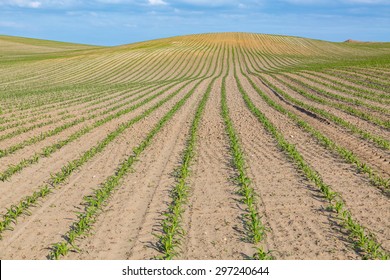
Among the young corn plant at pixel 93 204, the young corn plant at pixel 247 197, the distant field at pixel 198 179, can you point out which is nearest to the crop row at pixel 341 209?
the distant field at pixel 198 179

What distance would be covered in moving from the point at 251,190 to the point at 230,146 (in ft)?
15.0

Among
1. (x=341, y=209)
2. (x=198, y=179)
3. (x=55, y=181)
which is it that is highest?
(x=341, y=209)

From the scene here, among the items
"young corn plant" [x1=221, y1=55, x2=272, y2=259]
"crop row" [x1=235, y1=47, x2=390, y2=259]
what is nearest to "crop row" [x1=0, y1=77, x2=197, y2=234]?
"young corn plant" [x1=221, y1=55, x2=272, y2=259]

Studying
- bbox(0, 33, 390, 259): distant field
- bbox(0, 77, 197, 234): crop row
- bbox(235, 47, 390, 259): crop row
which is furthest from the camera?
bbox(0, 77, 197, 234): crop row

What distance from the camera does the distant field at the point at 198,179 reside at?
7516mm

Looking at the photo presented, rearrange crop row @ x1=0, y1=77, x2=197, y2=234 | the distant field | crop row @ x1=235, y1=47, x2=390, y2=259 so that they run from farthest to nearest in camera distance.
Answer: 1. crop row @ x1=0, y1=77, x2=197, y2=234
2. the distant field
3. crop row @ x1=235, y1=47, x2=390, y2=259

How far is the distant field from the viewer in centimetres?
752

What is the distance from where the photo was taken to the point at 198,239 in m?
7.65

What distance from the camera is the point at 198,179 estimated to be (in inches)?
432

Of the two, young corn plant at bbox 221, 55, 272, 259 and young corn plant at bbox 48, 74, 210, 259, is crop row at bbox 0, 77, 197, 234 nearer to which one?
young corn plant at bbox 48, 74, 210, 259

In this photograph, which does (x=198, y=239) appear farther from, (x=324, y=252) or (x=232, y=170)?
(x=232, y=170)

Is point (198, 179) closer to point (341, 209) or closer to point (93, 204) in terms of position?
point (93, 204)

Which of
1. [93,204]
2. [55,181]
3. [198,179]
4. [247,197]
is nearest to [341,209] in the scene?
[247,197]

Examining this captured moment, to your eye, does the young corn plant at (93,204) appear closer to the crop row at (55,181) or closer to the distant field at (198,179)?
the distant field at (198,179)
